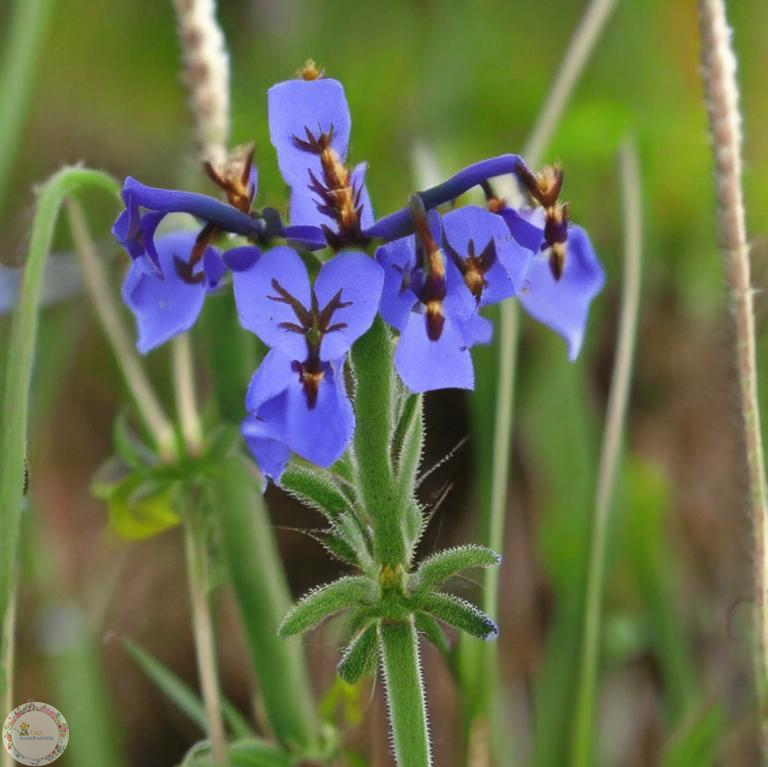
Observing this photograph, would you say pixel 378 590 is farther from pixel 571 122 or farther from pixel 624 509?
pixel 571 122

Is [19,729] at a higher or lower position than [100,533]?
lower

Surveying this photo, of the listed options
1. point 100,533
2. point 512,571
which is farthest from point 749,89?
point 100,533

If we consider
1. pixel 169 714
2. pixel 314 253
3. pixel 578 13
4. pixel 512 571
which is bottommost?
pixel 169 714

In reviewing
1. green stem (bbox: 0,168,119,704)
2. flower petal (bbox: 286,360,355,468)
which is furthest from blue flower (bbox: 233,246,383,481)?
green stem (bbox: 0,168,119,704)

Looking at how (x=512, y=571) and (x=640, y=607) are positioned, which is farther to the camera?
(x=512, y=571)

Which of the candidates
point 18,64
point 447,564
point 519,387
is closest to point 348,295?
point 447,564
